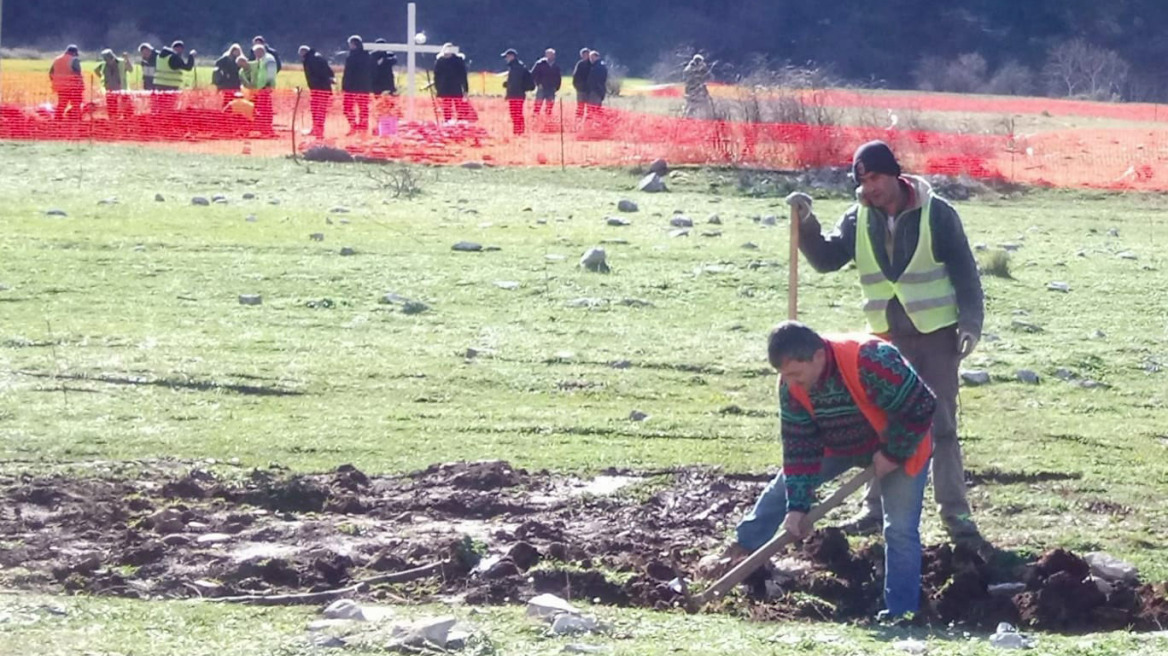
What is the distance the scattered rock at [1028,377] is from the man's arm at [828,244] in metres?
4.19

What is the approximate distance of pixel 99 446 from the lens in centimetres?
995

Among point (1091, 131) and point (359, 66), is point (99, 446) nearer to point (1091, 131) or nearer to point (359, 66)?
point (359, 66)

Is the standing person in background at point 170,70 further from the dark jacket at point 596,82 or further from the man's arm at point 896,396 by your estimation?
the man's arm at point 896,396

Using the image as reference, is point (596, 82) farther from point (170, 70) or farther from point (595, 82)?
point (170, 70)

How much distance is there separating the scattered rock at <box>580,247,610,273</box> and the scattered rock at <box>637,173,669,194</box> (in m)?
8.78

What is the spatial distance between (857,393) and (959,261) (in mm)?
1401

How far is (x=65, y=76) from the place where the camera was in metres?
33.8

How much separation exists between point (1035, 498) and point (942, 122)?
98.3ft

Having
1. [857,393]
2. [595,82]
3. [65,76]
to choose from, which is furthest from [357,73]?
[857,393]

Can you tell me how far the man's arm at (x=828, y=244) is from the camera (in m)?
8.33

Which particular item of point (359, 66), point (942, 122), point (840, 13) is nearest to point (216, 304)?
point (359, 66)

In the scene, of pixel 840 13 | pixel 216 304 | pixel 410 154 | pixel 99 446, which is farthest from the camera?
pixel 840 13

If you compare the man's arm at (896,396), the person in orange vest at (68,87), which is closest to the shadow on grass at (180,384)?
the man's arm at (896,396)

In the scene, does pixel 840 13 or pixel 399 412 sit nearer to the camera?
pixel 399 412
